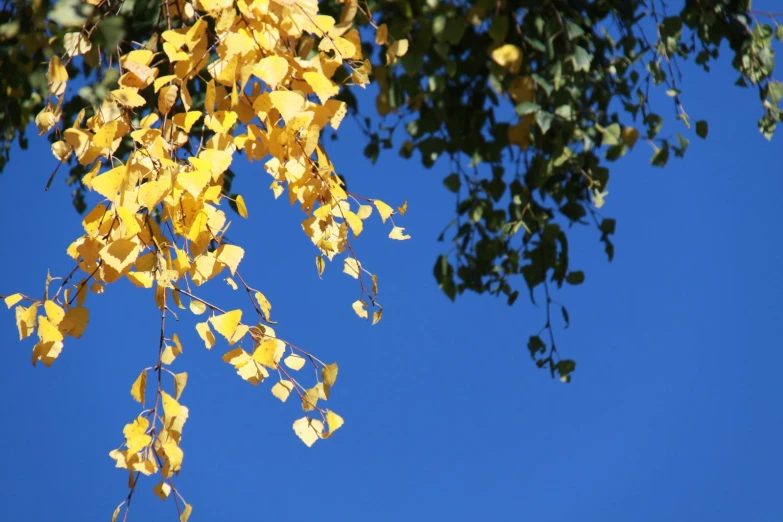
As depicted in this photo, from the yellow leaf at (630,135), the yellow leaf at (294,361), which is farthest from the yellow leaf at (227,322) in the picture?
the yellow leaf at (630,135)

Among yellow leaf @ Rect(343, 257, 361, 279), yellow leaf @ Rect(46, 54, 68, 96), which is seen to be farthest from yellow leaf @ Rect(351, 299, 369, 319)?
yellow leaf @ Rect(46, 54, 68, 96)

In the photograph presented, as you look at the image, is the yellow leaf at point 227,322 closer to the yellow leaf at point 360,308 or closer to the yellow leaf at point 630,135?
the yellow leaf at point 360,308

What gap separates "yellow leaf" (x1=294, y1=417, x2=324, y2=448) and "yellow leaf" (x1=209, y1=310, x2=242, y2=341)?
0.12 metres

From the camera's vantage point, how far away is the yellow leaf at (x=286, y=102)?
27.4 inches

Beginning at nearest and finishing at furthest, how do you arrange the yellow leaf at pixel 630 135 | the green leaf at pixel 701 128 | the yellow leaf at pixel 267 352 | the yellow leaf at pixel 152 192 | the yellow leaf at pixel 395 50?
1. the yellow leaf at pixel 152 192
2. the yellow leaf at pixel 267 352
3. the yellow leaf at pixel 395 50
4. the yellow leaf at pixel 630 135
5. the green leaf at pixel 701 128

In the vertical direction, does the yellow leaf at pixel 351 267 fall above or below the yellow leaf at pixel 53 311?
above

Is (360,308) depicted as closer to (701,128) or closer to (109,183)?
(109,183)

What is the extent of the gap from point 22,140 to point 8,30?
3.60ft

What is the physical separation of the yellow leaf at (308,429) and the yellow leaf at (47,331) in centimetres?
23

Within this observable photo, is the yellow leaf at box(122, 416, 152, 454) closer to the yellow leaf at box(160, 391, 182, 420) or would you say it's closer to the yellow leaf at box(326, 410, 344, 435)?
the yellow leaf at box(160, 391, 182, 420)

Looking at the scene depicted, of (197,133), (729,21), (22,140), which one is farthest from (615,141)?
(22,140)

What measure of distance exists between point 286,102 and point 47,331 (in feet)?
0.89

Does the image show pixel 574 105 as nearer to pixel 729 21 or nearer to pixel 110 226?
pixel 729 21

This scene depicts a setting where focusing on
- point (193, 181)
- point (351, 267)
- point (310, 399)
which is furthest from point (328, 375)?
point (193, 181)
